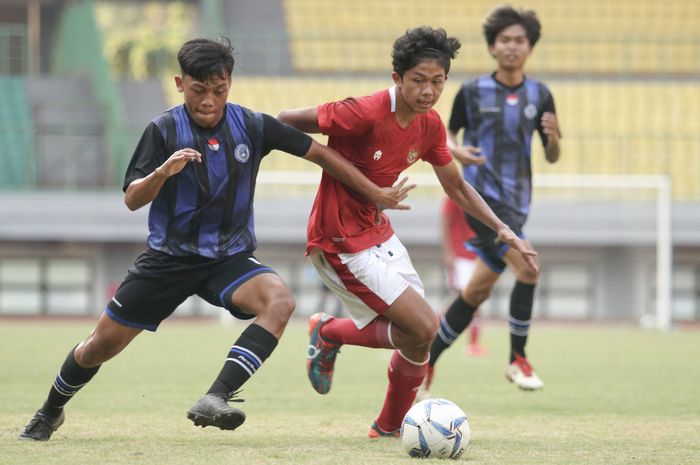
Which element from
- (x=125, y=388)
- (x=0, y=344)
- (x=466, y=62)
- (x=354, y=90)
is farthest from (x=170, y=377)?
(x=466, y=62)

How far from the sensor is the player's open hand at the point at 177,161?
5.19m

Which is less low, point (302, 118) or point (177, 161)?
point (302, 118)

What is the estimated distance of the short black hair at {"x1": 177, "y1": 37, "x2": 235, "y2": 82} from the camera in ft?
18.1

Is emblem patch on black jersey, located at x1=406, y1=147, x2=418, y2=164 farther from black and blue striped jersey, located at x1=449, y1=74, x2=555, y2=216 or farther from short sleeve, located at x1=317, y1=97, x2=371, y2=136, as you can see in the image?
black and blue striped jersey, located at x1=449, y1=74, x2=555, y2=216

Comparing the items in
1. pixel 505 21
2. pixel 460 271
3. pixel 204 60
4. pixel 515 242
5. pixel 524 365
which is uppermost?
pixel 505 21

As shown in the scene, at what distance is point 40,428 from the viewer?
233 inches

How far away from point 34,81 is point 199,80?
2270cm

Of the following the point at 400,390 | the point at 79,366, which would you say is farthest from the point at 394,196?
the point at 79,366

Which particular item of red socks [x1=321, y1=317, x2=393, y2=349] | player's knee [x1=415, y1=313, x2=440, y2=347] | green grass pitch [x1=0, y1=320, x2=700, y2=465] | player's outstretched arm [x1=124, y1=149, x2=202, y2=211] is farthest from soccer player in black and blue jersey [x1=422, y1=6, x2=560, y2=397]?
player's outstretched arm [x1=124, y1=149, x2=202, y2=211]

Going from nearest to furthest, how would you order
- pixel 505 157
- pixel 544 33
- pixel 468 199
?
pixel 468 199 < pixel 505 157 < pixel 544 33

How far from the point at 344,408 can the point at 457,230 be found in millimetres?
6216

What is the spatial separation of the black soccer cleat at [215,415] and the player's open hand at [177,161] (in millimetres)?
1027

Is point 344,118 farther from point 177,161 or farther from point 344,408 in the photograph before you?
point 344,408

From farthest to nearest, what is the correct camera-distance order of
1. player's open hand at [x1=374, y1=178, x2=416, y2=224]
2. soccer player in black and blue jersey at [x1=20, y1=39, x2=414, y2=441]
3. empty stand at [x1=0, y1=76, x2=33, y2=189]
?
empty stand at [x1=0, y1=76, x2=33, y2=189] → player's open hand at [x1=374, y1=178, x2=416, y2=224] → soccer player in black and blue jersey at [x1=20, y1=39, x2=414, y2=441]
